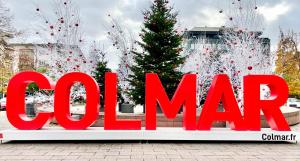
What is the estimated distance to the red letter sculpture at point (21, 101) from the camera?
11.0 meters

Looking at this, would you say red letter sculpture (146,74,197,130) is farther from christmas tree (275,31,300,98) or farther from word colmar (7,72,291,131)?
christmas tree (275,31,300,98)

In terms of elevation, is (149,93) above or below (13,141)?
above

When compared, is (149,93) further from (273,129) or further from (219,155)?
(273,129)

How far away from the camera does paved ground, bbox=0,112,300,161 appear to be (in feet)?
28.6

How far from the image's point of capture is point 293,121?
59.2 feet

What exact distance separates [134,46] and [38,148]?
14.1m

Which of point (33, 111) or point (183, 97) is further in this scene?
point (33, 111)

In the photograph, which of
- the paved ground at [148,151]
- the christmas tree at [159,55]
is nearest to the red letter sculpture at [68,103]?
the paved ground at [148,151]

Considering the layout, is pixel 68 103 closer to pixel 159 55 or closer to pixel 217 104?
pixel 217 104

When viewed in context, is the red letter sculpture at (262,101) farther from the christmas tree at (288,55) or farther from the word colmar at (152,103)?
the christmas tree at (288,55)

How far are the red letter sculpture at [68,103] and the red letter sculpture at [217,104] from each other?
10.5 feet

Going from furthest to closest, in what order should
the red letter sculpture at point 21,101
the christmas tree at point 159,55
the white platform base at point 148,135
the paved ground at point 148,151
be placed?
the christmas tree at point 159,55 < the red letter sculpture at point 21,101 < the white platform base at point 148,135 < the paved ground at point 148,151

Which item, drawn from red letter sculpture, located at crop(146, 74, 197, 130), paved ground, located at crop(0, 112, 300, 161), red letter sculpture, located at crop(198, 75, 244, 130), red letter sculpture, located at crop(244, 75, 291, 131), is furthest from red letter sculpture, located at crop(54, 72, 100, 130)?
red letter sculpture, located at crop(244, 75, 291, 131)

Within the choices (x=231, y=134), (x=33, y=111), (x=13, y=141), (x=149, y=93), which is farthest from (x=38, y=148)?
(x=33, y=111)
